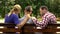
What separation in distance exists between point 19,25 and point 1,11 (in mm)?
A: 16981

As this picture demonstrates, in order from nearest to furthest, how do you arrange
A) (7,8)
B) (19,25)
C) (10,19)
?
(19,25) → (10,19) → (7,8)

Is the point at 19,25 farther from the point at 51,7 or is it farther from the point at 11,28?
the point at 51,7

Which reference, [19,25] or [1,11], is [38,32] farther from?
[1,11]

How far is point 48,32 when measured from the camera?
3.86 m

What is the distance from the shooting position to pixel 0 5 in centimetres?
2123

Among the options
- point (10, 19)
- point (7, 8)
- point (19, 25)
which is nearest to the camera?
point (19, 25)

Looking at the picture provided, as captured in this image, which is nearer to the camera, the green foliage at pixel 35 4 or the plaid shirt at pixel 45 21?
the plaid shirt at pixel 45 21

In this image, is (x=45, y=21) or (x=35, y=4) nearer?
(x=45, y=21)

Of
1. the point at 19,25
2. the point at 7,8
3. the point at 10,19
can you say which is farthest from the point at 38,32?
the point at 7,8

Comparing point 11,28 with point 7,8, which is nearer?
point 11,28

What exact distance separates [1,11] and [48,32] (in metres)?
17.0

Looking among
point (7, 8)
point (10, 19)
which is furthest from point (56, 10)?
point (10, 19)

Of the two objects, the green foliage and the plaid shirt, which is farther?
the green foliage

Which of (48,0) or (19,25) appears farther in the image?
(48,0)
